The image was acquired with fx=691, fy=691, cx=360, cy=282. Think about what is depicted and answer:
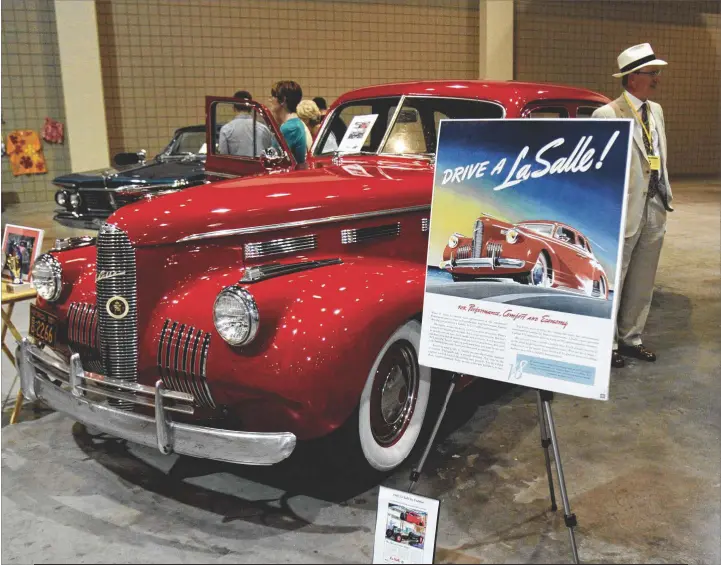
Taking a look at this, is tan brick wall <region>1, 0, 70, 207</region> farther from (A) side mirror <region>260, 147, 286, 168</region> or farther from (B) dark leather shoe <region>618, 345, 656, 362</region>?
(B) dark leather shoe <region>618, 345, 656, 362</region>

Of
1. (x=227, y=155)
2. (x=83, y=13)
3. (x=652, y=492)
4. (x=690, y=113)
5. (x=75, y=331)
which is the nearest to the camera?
(x=652, y=492)

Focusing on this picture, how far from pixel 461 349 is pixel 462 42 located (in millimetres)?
10671

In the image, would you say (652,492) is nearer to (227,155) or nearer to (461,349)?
(461,349)

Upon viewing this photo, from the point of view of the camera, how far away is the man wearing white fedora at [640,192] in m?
3.75

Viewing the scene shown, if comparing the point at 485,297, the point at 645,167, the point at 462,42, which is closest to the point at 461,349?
the point at 485,297

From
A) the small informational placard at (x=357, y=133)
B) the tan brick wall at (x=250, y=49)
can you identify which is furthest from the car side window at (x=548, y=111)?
the tan brick wall at (x=250, y=49)

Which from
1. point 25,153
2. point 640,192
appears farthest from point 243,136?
point 25,153

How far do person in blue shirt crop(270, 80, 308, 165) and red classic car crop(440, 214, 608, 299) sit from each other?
238 centimetres

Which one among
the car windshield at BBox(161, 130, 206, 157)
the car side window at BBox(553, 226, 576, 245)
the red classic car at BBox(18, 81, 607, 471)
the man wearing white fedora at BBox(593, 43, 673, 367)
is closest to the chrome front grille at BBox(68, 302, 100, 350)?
the red classic car at BBox(18, 81, 607, 471)

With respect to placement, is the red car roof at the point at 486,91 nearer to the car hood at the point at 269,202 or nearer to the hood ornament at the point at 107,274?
the car hood at the point at 269,202

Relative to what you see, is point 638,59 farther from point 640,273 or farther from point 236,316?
point 236,316

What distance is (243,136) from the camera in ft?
13.9

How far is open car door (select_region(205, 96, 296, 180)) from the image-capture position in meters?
3.71

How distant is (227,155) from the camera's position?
4008 mm
